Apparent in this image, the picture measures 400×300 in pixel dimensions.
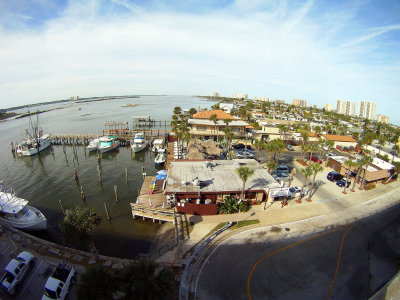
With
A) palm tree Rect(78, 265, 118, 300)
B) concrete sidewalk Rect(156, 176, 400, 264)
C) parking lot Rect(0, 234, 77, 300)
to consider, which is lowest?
parking lot Rect(0, 234, 77, 300)

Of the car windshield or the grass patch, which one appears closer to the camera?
the car windshield

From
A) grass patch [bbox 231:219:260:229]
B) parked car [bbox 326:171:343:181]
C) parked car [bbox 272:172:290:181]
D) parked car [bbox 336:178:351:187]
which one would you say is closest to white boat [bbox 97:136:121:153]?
parked car [bbox 272:172:290:181]

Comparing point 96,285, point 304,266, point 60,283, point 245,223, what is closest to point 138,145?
A: point 245,223

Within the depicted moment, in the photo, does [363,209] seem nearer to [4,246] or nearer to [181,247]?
[181,247]

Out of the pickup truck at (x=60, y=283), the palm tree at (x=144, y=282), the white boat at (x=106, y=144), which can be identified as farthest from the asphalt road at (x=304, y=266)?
the white boat at (x=106, y=144)

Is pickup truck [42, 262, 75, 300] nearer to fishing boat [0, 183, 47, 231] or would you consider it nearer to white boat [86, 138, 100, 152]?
fishing boat [0, 183, 47, 231]

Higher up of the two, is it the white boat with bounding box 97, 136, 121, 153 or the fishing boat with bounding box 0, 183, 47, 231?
the white boat with bounding box 97, 136, 121, 153

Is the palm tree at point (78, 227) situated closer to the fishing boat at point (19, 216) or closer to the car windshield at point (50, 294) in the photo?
the car windshield at point (50, 294)
